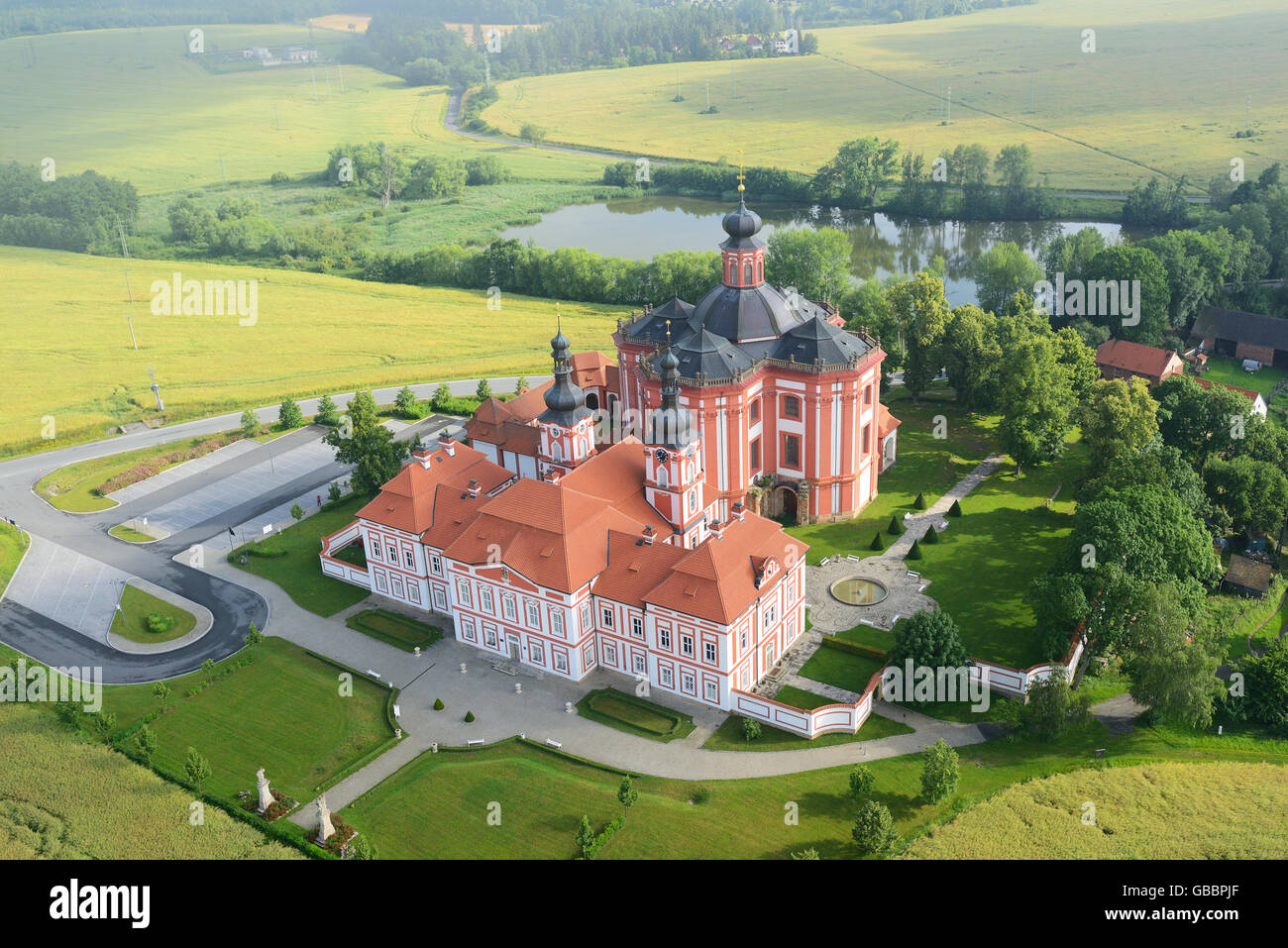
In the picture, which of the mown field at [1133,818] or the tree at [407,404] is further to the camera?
the tree at [407,404]

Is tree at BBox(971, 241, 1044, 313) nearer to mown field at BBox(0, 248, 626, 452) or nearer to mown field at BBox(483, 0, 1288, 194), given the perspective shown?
mown field at BBox(0, 248, 626, 452)

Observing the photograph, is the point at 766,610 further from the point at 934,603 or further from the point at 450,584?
the point at 450,584

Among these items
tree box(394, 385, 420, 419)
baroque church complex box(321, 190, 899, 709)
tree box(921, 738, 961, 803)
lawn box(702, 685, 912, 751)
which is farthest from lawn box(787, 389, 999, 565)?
tree box(394, 385, 420, 419)

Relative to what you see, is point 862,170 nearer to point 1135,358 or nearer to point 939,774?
point 1135,358

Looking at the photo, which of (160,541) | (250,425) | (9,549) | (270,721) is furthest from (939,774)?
(250,425)

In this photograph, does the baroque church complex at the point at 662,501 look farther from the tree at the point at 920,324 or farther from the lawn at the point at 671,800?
the tree at the point at 920,324

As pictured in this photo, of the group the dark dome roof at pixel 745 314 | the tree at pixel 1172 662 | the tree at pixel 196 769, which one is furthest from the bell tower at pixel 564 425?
the tree at pixel 1172 662
